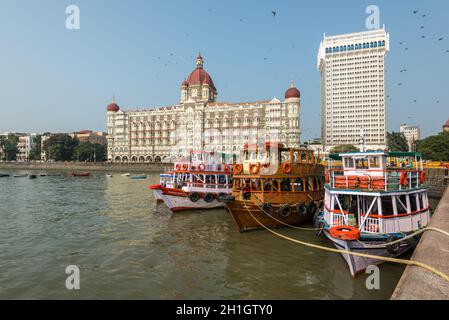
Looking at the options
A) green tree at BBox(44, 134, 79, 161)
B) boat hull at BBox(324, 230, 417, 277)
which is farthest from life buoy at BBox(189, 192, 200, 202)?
green tree at BBox(44, 134, 79, 161)

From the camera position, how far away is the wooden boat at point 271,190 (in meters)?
17.1

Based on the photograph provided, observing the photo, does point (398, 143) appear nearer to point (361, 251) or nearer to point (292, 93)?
point (292, 93)

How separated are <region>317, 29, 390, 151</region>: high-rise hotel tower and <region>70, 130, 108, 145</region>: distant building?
112435 mm

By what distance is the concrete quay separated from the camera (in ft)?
21.4

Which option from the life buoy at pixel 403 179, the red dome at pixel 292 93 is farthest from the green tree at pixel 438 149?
the life buoy at pixel 403 179

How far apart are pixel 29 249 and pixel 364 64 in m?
153

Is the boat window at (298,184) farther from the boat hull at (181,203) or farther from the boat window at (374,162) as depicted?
the boat hull at (181,203)

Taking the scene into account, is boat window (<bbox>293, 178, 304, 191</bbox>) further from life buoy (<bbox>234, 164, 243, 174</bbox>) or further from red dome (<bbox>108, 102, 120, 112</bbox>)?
red dome (<bbox>108, 102, 120, 112</bbox>)
